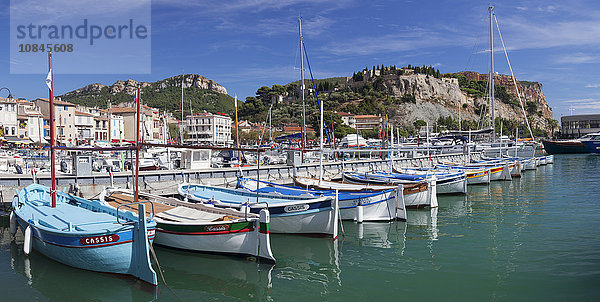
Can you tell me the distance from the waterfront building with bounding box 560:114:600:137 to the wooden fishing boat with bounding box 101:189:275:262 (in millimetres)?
155898

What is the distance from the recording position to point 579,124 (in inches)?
5738

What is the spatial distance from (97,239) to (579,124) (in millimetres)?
169212

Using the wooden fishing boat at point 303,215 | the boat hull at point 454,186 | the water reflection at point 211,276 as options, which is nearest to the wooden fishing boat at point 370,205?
the wooden fishing boat at point 303,215

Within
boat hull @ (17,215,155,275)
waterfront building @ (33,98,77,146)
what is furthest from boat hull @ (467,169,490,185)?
waterfront building @ (33,98,77,146)

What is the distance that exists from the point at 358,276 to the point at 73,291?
28.0 ft

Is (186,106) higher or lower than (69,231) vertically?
higher

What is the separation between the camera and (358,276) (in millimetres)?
13352

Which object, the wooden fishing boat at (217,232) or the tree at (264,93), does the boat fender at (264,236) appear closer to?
the wooden fishing boat at (217,232)

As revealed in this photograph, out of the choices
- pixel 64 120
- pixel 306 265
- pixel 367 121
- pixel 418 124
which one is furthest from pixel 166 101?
pixel 306 265

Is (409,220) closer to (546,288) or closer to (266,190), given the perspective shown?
(266,190)

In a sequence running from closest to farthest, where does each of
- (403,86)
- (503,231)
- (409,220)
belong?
(503,231) < (409,220) < (403,86)

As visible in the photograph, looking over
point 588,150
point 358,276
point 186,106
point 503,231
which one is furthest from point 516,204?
point 186,106

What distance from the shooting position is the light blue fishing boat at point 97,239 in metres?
12.0

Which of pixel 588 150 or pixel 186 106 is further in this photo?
pixel 186 106
